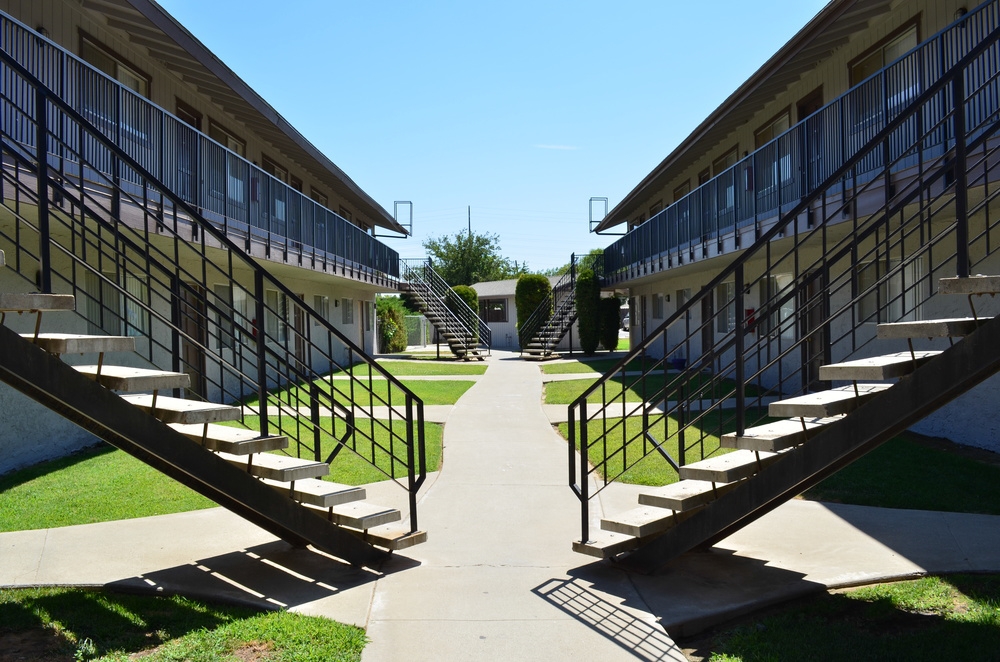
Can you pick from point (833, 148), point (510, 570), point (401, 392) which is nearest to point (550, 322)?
point (401, 392)

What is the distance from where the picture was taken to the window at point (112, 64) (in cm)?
1086

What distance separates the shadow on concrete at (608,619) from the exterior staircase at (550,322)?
24067 millimetres

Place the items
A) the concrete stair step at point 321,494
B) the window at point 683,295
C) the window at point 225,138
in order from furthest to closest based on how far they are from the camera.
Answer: the window at point 683,295, the window at point 225,138, the concrete stair step at point 321,494

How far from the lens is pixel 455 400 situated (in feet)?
51.3

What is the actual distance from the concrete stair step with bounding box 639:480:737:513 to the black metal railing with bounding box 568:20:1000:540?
0.32 meters

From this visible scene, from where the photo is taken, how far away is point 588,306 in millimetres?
Answer: 29500

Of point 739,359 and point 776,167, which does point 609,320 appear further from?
point 739,359

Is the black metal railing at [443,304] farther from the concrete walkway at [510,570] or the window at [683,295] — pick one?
the concrete walkway at [510,570]

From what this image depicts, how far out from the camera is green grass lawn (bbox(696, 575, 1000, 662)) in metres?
4.00

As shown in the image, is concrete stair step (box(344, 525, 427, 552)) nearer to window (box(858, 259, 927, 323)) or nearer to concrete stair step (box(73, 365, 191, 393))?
concrete stair step (box(73, 365, 191, 393))

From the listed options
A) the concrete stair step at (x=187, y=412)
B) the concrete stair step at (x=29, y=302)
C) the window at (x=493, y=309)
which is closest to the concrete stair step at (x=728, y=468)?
the concrete stair step at (x=187, y=412)

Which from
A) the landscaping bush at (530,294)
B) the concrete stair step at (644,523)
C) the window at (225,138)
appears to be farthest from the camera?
the landscaping bush at (530,294)

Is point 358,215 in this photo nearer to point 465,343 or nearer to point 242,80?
point 465,343

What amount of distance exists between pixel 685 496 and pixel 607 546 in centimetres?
77
